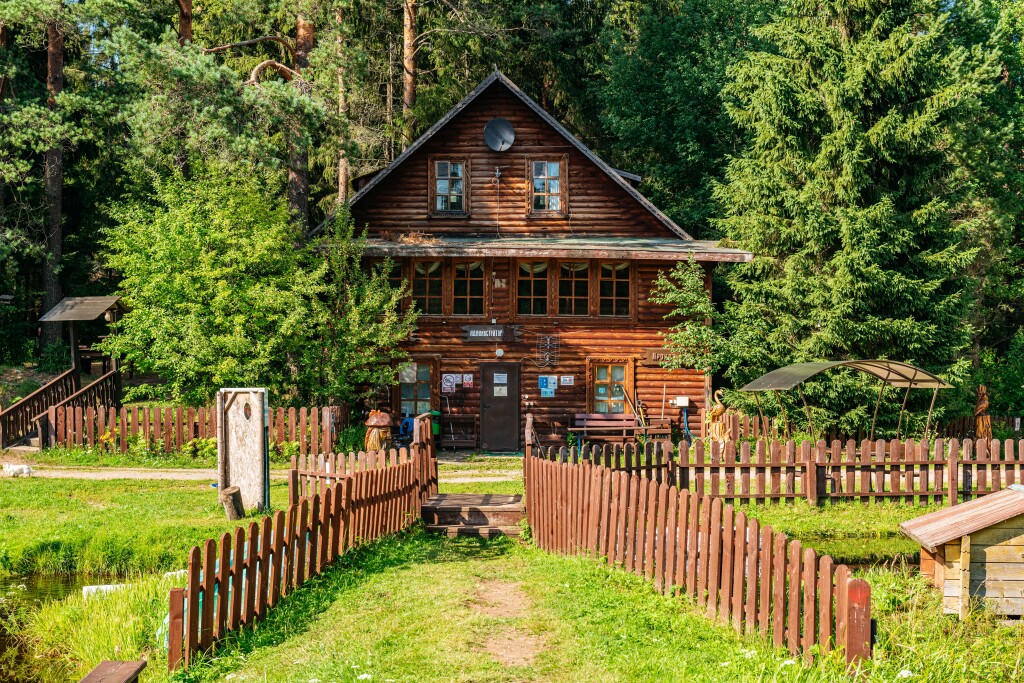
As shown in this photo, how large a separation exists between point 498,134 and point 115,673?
2353 cm

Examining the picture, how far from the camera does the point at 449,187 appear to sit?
1112 inches

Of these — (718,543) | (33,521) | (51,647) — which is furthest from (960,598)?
(33,521)

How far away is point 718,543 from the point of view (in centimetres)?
957

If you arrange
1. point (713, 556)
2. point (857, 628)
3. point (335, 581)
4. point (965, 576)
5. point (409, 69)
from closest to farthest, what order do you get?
point (857, 628), point (713, 556), point (965, 576), point (335, 581), point (409, 69)

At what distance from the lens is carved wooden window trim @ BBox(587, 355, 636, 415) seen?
27062 millimetres

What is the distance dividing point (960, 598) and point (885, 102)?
1898 cm

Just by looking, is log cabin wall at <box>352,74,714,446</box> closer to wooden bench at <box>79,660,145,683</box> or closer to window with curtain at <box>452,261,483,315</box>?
window with curtain at <box>452,261,483,315</box>

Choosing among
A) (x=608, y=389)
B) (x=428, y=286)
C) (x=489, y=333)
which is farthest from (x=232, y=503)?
(x=608, y=389)

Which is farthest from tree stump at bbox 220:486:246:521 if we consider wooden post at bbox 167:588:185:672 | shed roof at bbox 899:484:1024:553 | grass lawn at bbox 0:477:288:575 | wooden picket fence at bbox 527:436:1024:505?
shed roof at bbox 899:484:1024:553

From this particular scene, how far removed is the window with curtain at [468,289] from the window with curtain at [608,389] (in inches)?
140

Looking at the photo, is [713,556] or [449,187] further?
[449,187]

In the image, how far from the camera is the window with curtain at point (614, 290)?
27259 millimetres

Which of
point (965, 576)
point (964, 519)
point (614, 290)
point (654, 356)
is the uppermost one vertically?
point (614, 290)

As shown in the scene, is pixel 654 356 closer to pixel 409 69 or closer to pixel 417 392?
pixel 417 392
